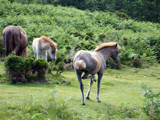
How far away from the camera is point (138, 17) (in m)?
48.2

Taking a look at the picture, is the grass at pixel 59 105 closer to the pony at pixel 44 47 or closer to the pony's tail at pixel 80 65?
the pony's tail at pixel 80 65

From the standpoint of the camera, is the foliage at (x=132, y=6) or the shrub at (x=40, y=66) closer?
the shrub at (x=40, y=66)

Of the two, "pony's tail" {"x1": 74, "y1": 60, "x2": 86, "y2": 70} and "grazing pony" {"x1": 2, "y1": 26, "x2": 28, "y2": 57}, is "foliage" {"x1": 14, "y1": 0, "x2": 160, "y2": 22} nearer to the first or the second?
"grazing pony" {"x1": 2, "y1": 26, "x2": 28, "y2": 57}

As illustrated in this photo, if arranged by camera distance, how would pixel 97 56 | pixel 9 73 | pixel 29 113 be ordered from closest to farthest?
pixel 29 113, pixel 97 56, pixel 9 73

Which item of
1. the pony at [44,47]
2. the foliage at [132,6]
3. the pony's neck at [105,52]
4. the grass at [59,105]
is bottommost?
the grass at [59,105]

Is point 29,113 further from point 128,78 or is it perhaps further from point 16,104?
point 128,78

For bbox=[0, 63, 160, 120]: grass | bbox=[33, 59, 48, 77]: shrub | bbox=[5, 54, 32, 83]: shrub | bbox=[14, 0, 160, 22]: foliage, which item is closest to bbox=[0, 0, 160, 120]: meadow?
bbox=[0, 63, 160, 120]: grass

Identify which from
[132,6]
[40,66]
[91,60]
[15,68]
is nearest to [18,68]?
[15,68]

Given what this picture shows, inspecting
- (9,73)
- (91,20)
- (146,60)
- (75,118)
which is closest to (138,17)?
(91,20)

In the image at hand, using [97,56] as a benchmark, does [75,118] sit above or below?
below

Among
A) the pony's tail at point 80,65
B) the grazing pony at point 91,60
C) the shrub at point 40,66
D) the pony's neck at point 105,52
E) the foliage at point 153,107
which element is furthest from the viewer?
the shrub at point 40,66

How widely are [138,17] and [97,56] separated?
41.7 meters

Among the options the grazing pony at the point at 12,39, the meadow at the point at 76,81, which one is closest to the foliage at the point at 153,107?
the meadow at the point at 76,81

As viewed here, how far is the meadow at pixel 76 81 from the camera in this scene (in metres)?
6.86
